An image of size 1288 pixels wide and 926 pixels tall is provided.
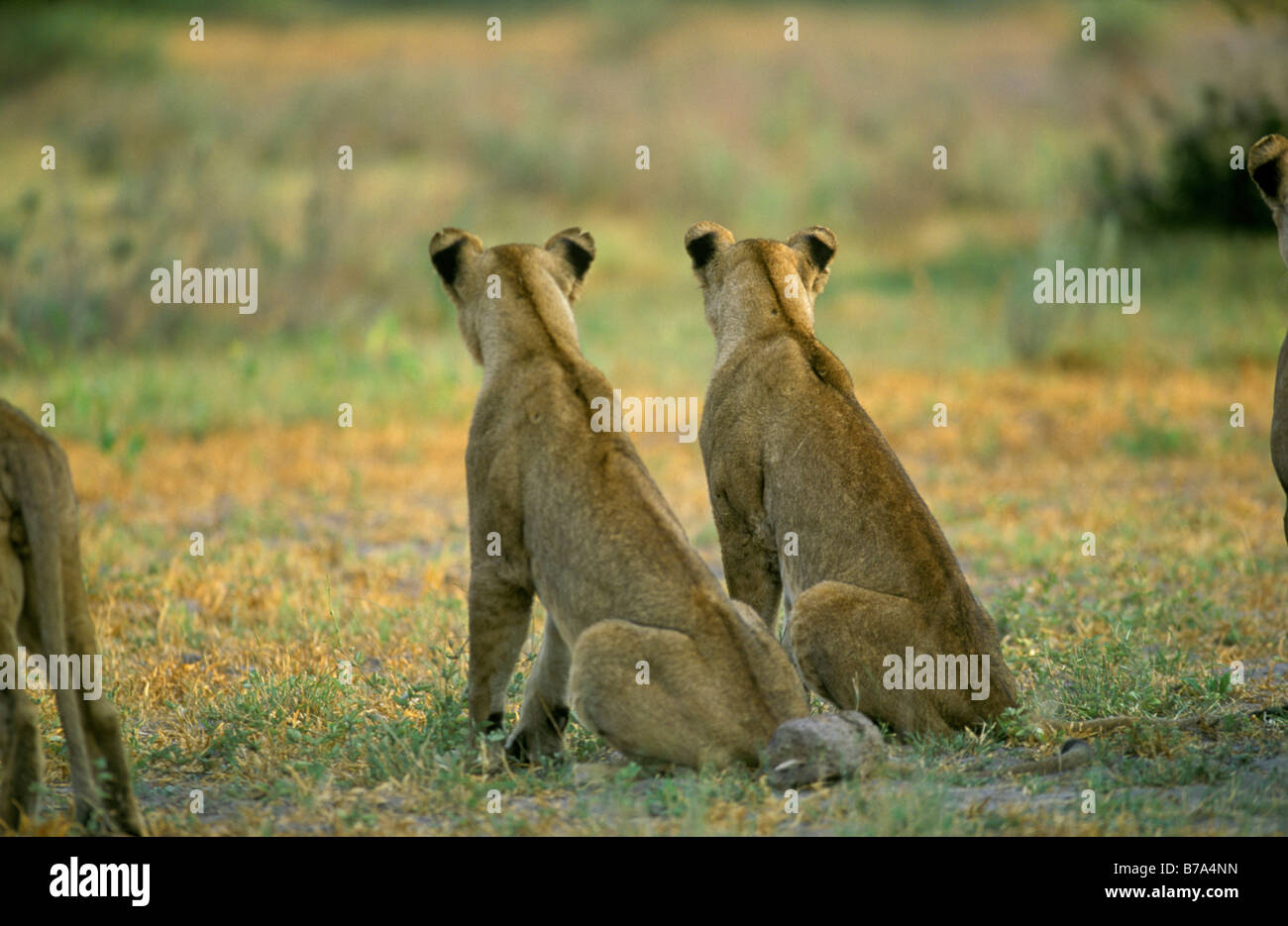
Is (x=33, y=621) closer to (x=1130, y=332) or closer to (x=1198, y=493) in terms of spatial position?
(x=1198, y=493)

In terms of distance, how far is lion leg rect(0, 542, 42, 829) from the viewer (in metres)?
5.18

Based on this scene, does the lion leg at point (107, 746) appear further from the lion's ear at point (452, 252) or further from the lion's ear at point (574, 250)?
the lion's ear at point (574, 250)

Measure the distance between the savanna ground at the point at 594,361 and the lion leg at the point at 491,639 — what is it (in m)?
0.22

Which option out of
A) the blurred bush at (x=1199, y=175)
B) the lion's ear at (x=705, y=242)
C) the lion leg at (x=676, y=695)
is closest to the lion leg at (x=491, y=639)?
the lion leg at (x=676, y=695)

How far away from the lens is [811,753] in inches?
215

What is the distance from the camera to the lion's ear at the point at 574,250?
6.83 m

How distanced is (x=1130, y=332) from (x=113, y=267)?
10675 millimetres

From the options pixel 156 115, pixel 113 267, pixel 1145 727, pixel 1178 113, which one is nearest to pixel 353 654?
pixel 1145 727

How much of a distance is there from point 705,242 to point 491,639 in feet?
7.70

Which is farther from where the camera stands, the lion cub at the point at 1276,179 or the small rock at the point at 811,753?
the lion cub at the point at 1276,179

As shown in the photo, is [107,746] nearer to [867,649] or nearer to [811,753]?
[811,753]

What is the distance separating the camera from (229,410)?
14422mm
